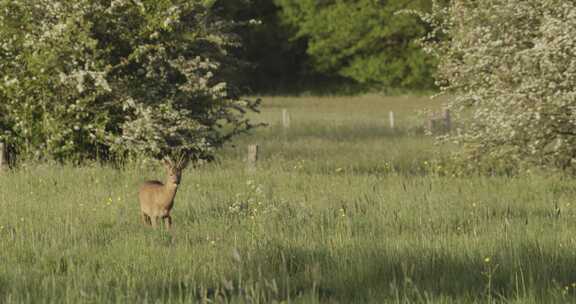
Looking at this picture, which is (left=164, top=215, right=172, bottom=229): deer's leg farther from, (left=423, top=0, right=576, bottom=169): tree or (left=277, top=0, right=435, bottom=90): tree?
(left=277, top=0, right=435, bottom=90): tree

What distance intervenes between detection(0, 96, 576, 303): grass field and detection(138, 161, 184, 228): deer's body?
24 centimetres

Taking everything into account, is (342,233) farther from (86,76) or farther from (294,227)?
(86,76)

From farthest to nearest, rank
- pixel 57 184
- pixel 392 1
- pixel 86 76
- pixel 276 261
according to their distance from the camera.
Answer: pixel 392 1, pixel 86 76, pixel 57 184, pixel 276 261

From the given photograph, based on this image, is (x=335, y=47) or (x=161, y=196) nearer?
(x=161, y=196)

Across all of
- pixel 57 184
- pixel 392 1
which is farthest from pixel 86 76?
pixel 392 1

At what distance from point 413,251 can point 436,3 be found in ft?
39.2

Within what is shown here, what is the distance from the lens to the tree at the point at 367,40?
74.5 m

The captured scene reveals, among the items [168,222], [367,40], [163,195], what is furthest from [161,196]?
[367,40]

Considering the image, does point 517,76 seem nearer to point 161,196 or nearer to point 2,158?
point 161,196

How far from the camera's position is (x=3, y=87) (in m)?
20.7

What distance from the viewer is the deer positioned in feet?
35.8

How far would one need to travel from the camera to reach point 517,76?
705 inches

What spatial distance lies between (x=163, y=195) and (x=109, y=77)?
10.1m

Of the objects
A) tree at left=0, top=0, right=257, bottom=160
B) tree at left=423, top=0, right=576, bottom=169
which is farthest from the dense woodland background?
tree at left=423, top=0, right=576, bottom=169
